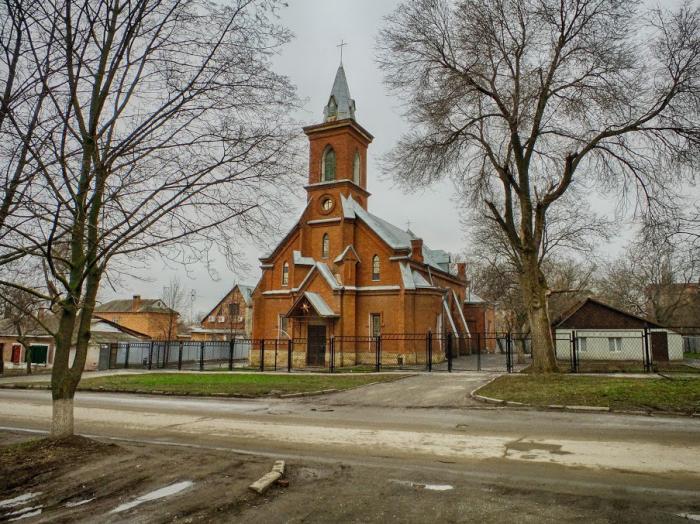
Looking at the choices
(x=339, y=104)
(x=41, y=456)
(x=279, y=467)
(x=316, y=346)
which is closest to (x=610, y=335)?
(x=316, y=346)

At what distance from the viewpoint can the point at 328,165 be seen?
35750 mm

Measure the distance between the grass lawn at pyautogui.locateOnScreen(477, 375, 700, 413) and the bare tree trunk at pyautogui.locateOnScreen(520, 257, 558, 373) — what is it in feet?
5.72

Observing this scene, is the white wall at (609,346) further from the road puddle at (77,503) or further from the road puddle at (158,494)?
the road puddle at (77,503)

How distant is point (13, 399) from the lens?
16484 mm

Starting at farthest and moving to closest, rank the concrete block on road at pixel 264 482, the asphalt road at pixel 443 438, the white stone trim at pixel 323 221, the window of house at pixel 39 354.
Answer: the window of house at pixel 39 354
the white stone trim at pixel 323 221
the asphalt road at pixel 443 438
the concrete block on road at pixel 264 482

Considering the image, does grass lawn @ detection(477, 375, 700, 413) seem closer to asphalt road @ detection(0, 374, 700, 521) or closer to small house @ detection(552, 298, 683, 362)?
asphalt road @ detection(0, 374, 700, 521)

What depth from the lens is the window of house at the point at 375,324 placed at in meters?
32.1

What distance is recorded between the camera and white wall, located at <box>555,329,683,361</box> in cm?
3170

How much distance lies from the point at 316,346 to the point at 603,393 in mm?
21185

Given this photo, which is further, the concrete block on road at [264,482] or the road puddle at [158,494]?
the concrete block on road at [264,482]

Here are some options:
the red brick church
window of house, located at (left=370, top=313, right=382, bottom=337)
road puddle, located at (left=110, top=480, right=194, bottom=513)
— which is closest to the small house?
the red brick church

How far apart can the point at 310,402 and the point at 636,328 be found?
86.1 ft

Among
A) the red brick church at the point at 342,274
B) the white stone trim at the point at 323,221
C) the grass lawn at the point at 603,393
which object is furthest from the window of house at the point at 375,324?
the grass lawn at the point at 603,393

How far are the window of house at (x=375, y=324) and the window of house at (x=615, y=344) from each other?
52.0ft
